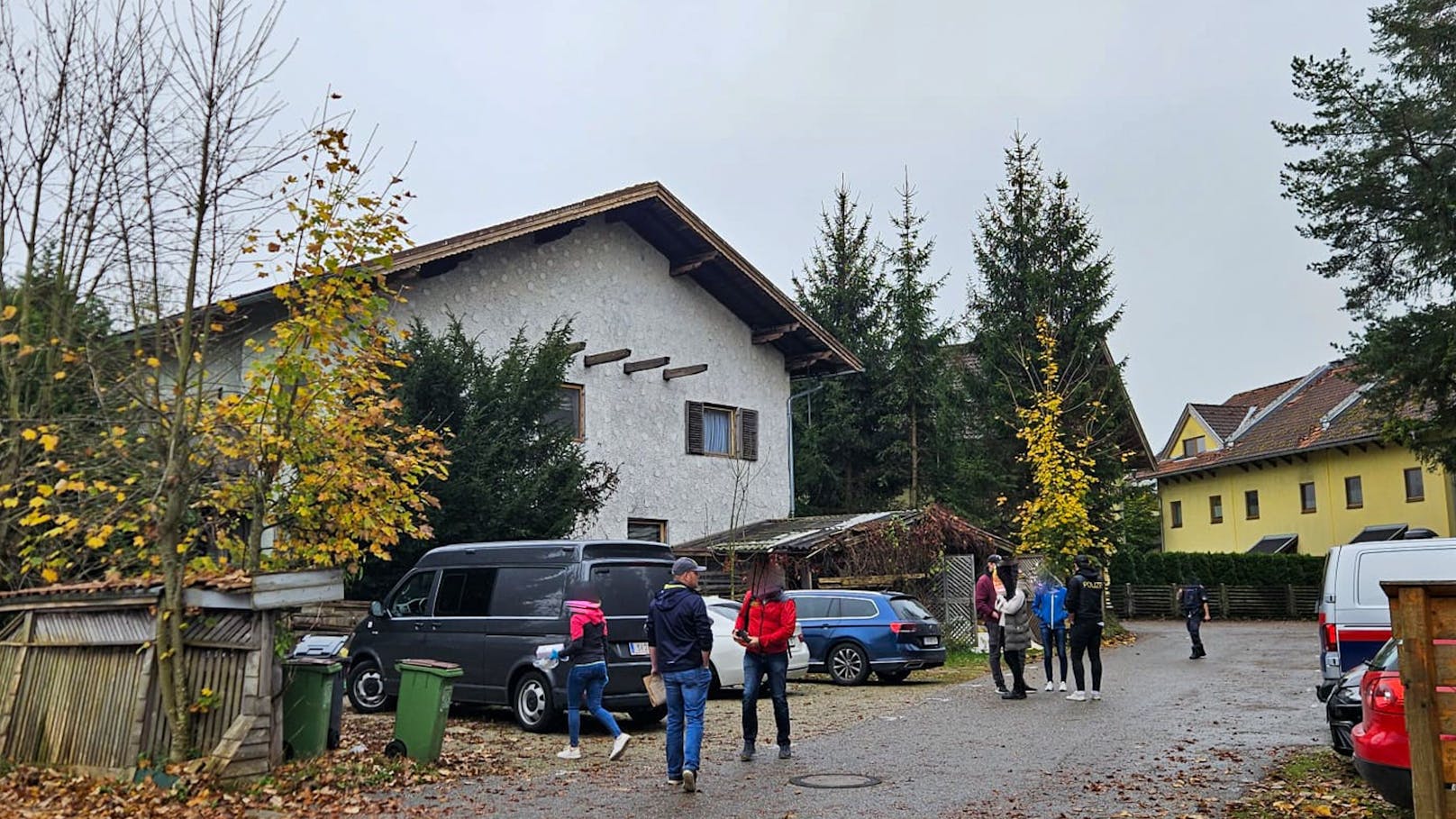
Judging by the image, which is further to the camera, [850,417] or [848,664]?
[850,417]

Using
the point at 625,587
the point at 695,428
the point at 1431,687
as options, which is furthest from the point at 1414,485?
the point at 1431,687

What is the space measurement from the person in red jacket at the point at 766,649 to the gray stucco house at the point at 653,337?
11978 mm

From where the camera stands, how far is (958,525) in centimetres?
2658

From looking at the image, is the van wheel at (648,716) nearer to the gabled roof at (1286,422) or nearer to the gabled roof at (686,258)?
the gabled roof at (686,258)

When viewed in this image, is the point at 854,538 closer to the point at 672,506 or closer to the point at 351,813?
the point at 672,506

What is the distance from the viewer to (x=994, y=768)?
1100cm

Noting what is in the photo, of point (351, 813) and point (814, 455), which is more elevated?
point (814, 455)

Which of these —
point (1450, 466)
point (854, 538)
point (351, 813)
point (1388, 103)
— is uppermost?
point (1388, 103)

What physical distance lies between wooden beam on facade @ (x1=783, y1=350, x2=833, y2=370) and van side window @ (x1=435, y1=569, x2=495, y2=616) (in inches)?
630

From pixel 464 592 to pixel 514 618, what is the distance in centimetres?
101

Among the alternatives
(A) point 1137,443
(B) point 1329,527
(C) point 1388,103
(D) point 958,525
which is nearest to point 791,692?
(D) point 958,525

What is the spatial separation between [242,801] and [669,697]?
3.33 meters

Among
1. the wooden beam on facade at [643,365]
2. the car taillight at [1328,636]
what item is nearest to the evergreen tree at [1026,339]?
the wooden beam on facade at [643,365]

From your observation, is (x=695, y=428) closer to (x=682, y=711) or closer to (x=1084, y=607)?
(x=1084, y=607)
